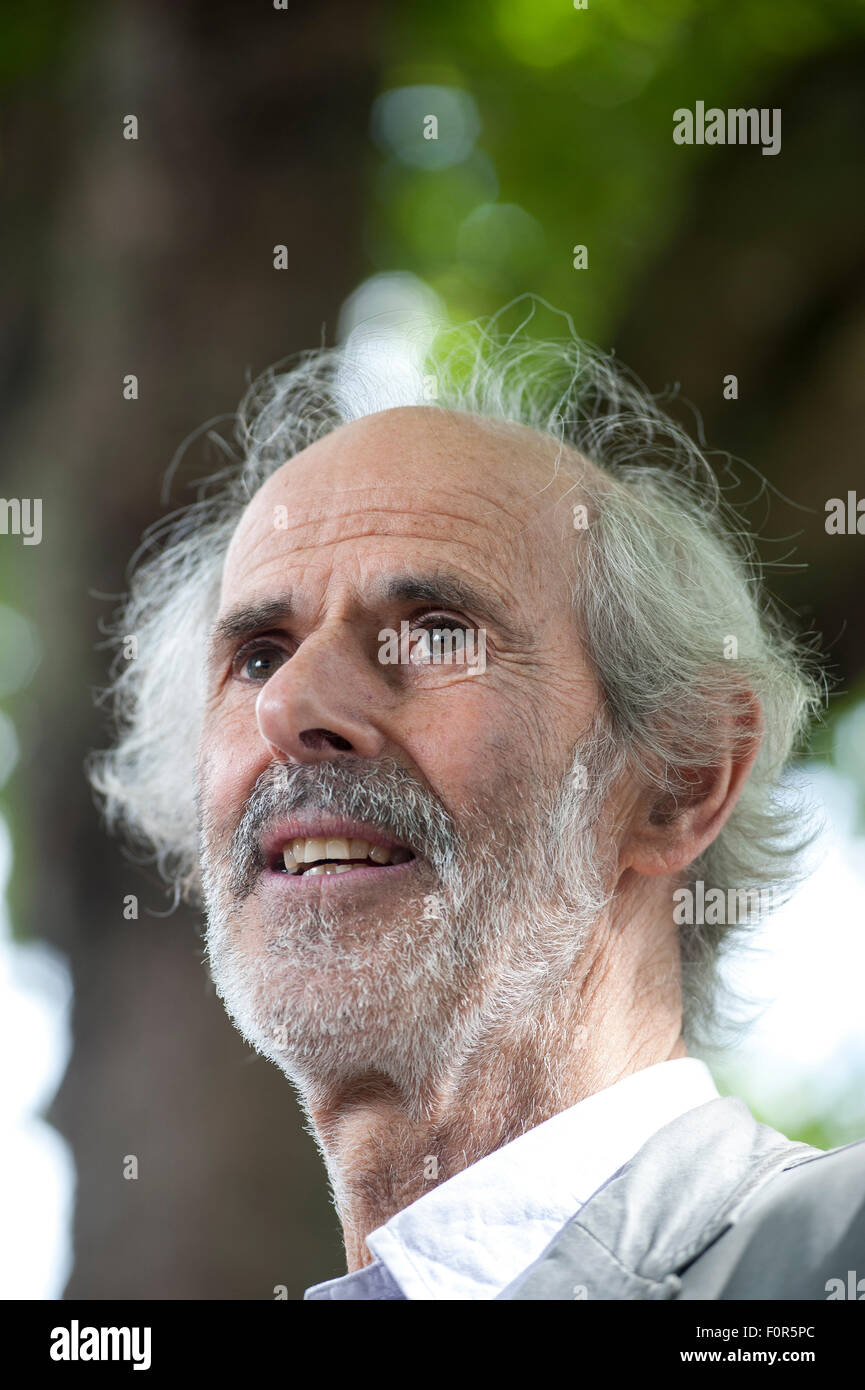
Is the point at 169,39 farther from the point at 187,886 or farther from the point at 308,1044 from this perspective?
the point at 308,1044

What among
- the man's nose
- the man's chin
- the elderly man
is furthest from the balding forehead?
the man's chin

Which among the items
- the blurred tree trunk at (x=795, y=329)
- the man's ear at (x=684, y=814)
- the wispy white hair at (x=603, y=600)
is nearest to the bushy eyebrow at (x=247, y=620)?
the wispy white hair at (x=603, y=600)

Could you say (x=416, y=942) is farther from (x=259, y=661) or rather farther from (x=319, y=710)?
(x=259, y=661)

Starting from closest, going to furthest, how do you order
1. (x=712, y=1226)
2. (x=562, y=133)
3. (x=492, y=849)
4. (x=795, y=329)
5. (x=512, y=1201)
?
(x=712, y=1226)
(x=512, y=1201)
(x=492, y=849)
(x=795, y=329)
(x=562, y=133)

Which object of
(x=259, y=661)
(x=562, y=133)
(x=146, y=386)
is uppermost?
(x=562, y=133)

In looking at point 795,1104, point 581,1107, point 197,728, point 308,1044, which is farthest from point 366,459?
point 795,1104

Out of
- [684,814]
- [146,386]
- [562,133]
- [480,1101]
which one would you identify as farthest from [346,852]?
[562,133]

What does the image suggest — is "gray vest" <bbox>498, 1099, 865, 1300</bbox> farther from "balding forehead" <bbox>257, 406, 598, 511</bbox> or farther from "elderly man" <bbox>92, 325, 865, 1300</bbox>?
"balding forehead" <bbox>257, 406, 598, 511</bbox>

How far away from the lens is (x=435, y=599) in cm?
162

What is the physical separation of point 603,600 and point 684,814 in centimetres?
31

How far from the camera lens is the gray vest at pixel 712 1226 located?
3.78 feet

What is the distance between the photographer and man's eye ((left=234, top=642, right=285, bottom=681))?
1.72 metres

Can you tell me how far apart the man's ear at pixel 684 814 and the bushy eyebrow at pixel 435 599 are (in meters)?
0.29

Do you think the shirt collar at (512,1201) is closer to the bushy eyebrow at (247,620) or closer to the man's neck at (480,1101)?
the man's neck at (480,1101)
